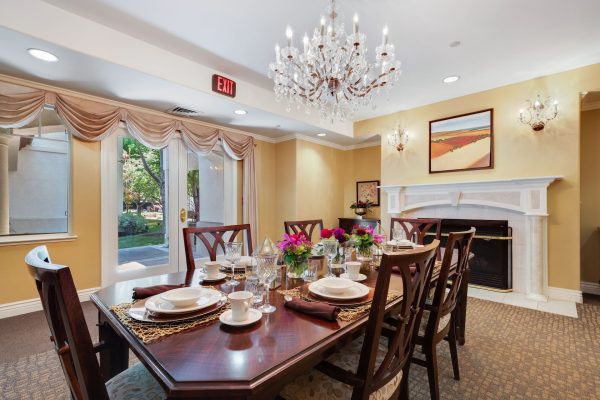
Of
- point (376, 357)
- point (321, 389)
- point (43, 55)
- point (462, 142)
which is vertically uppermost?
point (43, 55)

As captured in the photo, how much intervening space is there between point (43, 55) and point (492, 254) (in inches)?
200

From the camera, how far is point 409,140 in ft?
14.4

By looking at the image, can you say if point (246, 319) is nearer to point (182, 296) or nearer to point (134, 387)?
point (182, 296)

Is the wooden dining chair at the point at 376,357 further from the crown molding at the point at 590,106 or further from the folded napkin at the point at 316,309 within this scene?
the crown molding at the point at 590,106

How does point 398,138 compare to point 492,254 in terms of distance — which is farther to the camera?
point 398,138

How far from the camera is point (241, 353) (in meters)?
0.83

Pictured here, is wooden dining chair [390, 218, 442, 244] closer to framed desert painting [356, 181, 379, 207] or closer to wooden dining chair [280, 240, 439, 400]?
wooden dining chair [280, 240, 439, 400]

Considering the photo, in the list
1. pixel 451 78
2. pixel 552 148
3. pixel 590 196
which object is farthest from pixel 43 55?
pixel 590 196

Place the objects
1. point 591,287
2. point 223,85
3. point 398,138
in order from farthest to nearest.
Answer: point 398,138 < point 591,287 < point 223,85

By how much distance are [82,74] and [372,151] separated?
4.62m

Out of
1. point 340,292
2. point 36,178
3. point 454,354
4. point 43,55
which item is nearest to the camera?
point 340,292

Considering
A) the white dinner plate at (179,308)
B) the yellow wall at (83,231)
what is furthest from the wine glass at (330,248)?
the yellow wall at (83,231)

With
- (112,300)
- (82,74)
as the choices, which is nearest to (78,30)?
(82,74)

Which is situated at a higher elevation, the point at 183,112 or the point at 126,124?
the point at 183,112
